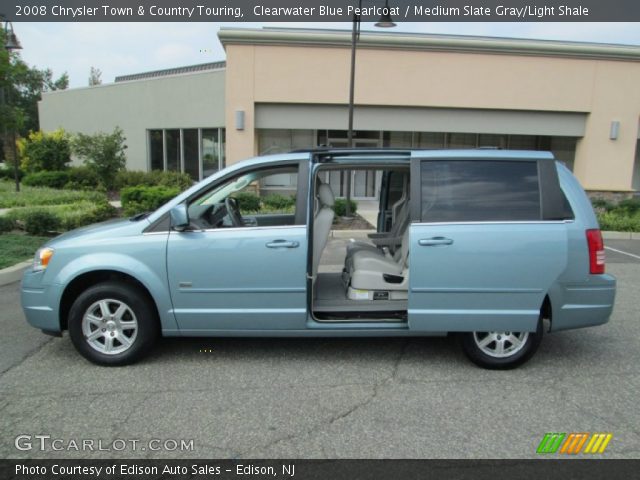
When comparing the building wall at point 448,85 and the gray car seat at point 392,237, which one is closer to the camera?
the gray car seat at point 392,237

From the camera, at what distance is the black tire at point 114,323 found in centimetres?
424

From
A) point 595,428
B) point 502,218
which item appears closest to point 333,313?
point 502,218

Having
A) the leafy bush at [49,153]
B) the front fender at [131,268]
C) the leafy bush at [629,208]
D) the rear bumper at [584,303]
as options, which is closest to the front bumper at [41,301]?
the front fender at [131,268]

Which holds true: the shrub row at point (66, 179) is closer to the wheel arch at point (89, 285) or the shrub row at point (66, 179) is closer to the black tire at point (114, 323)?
the wheel arch at point (89, 285)

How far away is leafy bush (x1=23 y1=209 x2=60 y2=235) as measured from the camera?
10298 mm

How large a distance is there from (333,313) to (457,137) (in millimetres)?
16297

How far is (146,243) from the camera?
4223 millimetres

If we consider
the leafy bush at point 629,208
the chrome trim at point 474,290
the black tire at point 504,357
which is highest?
the chrome trim at point 474,290

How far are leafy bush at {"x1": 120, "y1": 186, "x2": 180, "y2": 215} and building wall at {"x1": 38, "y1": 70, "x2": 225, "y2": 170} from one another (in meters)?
7.19

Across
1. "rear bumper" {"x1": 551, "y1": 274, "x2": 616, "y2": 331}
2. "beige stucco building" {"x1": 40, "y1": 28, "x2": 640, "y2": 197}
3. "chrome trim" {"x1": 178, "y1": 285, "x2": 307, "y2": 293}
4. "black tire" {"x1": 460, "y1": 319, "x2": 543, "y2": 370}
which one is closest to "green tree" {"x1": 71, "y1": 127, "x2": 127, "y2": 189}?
"beige stucco building" {"x1": 40, "y1": 28, "x2": 640, "y2": 197}

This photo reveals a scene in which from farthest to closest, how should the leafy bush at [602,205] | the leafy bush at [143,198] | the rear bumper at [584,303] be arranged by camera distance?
the leafy bush at [602,205] < the leafy bush at [143,198] < the rear bumper at [584,303]

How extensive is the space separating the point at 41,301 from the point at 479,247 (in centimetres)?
371

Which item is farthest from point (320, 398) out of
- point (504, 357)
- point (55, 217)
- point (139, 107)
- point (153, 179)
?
point (139, 107)

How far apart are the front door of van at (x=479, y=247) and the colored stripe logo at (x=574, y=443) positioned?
1038 millimetres
